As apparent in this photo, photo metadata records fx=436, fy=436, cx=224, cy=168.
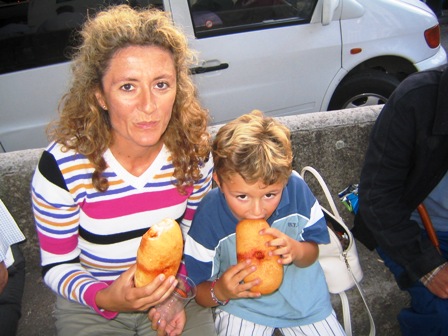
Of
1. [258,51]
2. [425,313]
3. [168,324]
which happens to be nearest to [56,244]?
[168,324]

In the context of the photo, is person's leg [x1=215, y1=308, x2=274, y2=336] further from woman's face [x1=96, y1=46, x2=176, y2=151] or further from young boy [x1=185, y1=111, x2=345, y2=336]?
woman's face [x1=96, y1=46, x2=176, y2=151]

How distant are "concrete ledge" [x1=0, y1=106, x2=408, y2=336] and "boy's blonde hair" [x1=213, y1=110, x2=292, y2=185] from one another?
779mm

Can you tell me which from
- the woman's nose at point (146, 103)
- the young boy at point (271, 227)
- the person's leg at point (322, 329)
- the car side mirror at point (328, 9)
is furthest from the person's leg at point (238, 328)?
the car side mirror at point (328, 9)

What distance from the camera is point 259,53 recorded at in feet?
12.8

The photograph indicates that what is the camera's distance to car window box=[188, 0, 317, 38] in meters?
3.76

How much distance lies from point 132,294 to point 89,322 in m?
0.48

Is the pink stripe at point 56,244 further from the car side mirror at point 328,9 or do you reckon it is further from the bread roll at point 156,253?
the car side mirror at point 328,9

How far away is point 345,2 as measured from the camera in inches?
156

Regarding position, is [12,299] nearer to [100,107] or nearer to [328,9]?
[100,107]

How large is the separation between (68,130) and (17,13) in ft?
7.62

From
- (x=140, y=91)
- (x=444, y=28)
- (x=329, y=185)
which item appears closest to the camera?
(x=140, y=91)

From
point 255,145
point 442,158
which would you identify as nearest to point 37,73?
point 255,145

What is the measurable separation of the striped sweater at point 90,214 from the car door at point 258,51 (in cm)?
206

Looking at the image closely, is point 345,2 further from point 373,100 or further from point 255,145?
point 255,145
